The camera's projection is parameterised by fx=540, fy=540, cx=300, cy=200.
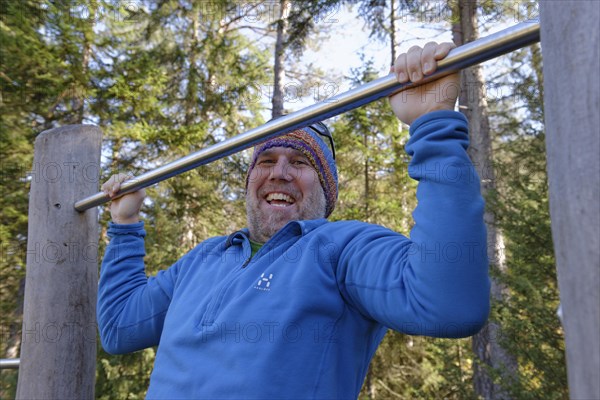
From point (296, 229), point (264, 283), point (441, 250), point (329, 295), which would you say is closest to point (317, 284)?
point (329, 295)

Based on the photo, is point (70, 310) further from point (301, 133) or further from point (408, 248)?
point (408, 248)

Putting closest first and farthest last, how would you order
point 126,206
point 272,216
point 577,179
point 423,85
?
point 577,179 → point 423,85 → point 272,216 → point 126,206

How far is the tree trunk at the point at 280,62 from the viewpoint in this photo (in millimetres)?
7676

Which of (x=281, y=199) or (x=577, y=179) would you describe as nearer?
(x=577, y=179)

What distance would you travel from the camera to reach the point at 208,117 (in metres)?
9.66

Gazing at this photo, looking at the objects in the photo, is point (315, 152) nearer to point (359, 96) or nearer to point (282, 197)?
point (282, 197)

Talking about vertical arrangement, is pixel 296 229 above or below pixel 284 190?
below

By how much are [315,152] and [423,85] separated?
2.65 feet

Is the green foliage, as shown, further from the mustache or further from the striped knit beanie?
the mustache

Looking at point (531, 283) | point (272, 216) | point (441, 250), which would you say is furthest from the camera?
point (531, 283)

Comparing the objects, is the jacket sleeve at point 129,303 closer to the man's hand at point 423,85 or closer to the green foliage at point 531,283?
the man's hand at point 423,85

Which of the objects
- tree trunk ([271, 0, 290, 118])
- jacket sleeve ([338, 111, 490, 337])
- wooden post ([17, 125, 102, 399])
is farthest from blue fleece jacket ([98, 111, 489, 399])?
tree trunk ([271, 0, 290, 118])

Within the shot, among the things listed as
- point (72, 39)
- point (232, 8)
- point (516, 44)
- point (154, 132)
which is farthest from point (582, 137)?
point (232, 8)

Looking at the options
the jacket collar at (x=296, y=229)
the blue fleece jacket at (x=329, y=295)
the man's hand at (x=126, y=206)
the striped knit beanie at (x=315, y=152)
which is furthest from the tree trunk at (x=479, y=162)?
the blue fleece jacket at (x=329, y=295)
